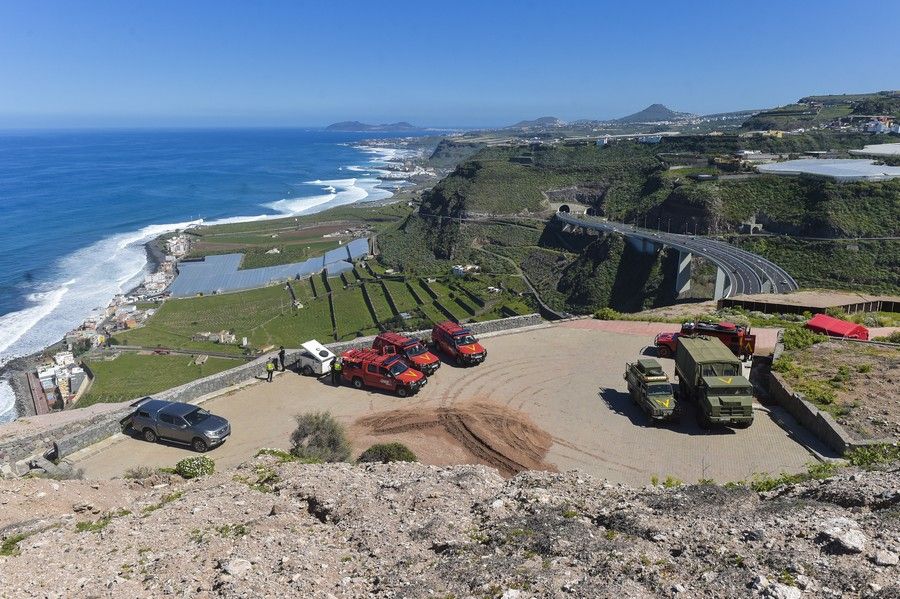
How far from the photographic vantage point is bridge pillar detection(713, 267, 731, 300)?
1499 inches

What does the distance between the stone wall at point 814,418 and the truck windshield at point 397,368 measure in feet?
29.2

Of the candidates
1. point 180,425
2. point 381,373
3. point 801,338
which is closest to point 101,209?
point 381,373

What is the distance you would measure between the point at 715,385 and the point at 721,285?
30823 millimetres

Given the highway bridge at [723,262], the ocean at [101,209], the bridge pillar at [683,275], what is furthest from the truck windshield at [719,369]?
the ocean at [101,209]

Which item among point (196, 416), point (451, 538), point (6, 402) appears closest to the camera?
point (451, 538)

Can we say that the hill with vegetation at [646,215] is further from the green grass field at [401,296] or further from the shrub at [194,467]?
the shrub at [194,467]

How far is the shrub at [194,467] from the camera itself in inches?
397

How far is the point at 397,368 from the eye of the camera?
47.0 feet

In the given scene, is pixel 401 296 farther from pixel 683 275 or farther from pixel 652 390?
pixel 652 390

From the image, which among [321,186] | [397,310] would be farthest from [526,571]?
[321,186]

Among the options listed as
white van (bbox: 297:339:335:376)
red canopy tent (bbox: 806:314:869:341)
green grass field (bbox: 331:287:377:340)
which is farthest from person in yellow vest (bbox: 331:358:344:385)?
green grass field (bbox: 331:287:377:340)

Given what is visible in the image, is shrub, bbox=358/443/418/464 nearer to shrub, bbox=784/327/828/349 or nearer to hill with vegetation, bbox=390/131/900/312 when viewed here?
shrub, bbox=784/327/828/349

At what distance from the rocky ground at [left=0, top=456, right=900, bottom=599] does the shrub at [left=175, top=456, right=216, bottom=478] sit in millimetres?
982

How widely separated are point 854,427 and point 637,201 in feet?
211
